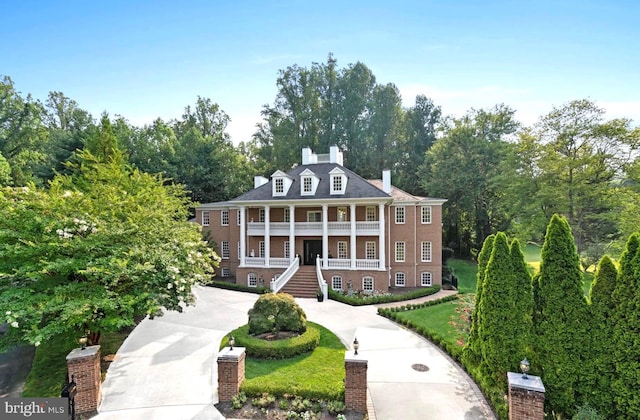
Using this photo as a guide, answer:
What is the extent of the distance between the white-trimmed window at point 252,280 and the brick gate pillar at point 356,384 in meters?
16.7

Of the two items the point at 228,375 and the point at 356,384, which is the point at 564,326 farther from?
the point at 228,375

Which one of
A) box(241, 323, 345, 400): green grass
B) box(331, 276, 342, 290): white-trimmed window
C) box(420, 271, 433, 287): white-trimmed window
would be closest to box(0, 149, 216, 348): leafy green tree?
box(241, 323, 345, 400): green grass

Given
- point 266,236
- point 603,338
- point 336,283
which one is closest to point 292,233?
point 266,236

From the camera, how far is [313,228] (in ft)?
79.7

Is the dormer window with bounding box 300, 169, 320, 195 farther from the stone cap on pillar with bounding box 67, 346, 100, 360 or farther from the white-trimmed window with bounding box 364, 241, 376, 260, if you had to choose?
the stone cap on pillar with bounding box 67, 346, 100, 360

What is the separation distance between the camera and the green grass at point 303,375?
8.36 meters

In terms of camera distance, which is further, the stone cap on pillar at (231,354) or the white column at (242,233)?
the white column at (242,233)

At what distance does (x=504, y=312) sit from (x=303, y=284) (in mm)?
14948

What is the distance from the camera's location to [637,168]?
2250 cm

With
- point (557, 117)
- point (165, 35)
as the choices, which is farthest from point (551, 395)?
point (557, 117)

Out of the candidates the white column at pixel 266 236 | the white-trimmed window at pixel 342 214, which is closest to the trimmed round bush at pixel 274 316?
the white column at pixel 266 236

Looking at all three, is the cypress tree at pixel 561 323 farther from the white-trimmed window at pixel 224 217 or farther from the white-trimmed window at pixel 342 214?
the white-trimmed window at pixel 224 217

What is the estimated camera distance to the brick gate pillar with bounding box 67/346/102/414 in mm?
7691

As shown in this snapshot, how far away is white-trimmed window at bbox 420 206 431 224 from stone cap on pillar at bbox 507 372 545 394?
17010mm
